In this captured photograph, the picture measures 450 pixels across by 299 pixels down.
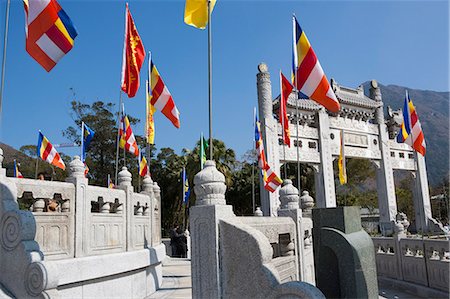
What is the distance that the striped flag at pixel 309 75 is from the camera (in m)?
8.43

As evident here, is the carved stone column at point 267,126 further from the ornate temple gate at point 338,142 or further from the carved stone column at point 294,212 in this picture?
the carved stone column at point 294,212

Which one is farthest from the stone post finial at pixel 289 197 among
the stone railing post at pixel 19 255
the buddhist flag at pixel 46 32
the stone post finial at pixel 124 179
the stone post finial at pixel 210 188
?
the buddhist flag at pixel 46 32

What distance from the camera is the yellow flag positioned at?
21.3 ft

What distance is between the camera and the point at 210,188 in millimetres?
4457

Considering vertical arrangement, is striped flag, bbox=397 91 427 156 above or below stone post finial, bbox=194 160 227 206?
above

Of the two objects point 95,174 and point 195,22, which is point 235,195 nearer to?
point 95,174

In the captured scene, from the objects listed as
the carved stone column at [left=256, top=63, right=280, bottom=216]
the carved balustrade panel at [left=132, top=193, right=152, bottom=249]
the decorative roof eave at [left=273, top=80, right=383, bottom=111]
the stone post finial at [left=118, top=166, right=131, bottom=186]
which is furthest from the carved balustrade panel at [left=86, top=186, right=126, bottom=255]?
the decorative roof eave at [left=273, top=80, right=383, bottom=111]

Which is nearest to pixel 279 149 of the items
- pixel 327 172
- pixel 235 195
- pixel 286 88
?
pixel 327 172

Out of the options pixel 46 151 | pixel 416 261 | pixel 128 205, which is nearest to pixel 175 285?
pixel 128 205

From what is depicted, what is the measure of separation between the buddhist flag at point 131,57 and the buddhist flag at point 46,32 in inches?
108

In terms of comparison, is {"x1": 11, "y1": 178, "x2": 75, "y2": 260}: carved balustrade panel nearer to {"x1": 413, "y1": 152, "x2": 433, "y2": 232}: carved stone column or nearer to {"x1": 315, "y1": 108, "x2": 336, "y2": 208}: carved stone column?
{"x1": 315, "y1": 108, "x2": 336, "y2": 208}: carved stone column

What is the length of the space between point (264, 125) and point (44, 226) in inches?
619

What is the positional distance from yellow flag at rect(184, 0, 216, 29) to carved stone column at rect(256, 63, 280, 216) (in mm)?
13896

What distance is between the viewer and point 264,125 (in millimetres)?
20359
